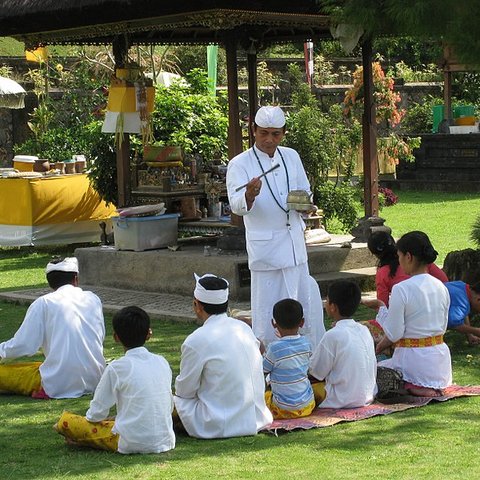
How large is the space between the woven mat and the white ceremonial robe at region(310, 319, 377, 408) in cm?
7

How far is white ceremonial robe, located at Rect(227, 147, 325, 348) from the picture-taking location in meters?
8.09

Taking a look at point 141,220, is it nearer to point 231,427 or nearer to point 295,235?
point 295,235

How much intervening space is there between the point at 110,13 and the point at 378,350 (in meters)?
5.33

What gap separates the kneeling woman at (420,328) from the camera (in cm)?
743

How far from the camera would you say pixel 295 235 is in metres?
8.21

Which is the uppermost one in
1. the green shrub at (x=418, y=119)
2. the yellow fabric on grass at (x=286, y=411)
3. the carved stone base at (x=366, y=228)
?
the green shrub at (x=418, y=119)

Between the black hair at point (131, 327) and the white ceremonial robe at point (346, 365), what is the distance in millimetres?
1226

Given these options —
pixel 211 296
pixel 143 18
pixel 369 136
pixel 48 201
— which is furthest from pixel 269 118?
pixel 48 201

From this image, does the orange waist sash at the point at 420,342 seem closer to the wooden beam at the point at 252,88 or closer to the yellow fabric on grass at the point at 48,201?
the wooden beam at the point at 252,88

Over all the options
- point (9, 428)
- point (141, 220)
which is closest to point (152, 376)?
point (9, 428)

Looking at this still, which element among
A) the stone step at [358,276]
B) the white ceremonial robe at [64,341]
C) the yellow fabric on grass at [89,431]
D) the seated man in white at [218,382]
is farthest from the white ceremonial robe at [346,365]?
the stone step at [358,276]

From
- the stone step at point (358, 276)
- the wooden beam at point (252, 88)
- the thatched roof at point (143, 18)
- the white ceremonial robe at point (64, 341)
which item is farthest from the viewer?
the wooden beam at point (252, 88)

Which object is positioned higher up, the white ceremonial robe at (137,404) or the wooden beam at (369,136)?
the wooden beam at (369,136)

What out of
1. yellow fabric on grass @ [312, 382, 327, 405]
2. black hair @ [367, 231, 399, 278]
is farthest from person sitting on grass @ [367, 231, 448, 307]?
yellow fabric on grass @ [312, 382, 327, 405]
